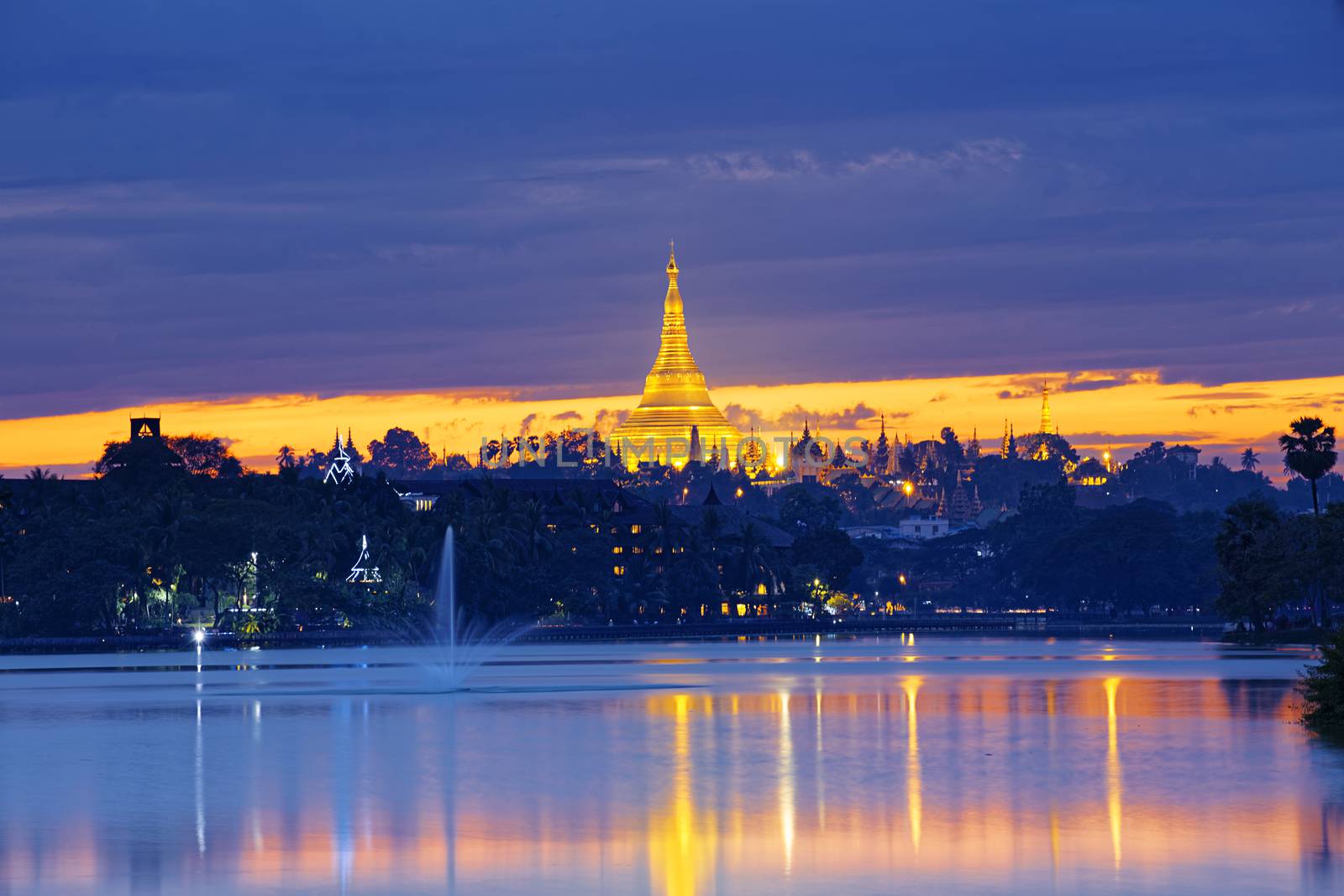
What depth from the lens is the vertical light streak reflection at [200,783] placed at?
32.9 meters

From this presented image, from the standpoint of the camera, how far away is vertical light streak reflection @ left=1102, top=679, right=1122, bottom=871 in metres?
31.8

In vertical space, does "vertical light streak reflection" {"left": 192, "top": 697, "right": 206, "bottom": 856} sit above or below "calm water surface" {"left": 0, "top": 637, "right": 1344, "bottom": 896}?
above

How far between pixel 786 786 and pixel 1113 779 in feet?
20.9

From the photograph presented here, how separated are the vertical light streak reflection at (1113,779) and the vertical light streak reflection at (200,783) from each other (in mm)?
13653

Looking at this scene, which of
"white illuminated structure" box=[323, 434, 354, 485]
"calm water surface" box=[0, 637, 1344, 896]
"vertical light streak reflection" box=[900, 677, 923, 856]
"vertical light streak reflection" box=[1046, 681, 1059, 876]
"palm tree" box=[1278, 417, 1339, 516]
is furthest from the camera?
"white illuminated structure" box=[323, 434, 354, 485]

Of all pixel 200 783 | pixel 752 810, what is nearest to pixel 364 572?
pixel 200 783

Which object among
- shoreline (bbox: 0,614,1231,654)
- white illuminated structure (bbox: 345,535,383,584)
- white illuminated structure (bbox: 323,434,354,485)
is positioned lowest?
shoreline (bbox: 0,614,1231,654)

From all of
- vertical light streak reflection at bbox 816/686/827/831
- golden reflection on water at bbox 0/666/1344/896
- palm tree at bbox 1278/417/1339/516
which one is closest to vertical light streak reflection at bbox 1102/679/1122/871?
golden reflection on water at bbox 0/666/1344/896

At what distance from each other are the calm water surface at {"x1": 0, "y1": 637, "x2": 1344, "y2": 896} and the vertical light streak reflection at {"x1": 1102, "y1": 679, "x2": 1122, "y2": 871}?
0.44ft

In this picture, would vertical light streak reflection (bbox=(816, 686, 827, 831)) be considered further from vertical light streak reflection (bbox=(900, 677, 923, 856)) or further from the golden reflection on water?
vertical light streak reflection (bbox=(900, 677, 923, 856))

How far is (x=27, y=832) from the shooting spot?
111 ft

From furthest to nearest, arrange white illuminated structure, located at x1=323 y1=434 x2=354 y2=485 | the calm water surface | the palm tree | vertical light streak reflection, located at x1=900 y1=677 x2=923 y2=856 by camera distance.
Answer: white illuminated structure, located at x1=323 y1=434 x2=354 y2=485 → the palm tree → vertical light streak reflection, located at x1=900 y1=677 x2=923 y2=856 → the calm water surface

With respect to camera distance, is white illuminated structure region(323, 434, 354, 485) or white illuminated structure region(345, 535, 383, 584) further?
white illuminated structure region(323, 434, 354, 485)

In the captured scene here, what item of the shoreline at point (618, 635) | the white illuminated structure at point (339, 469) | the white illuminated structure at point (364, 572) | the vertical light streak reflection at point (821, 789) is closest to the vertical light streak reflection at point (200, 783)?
the vertical light streak reflection at point (821, 789)
